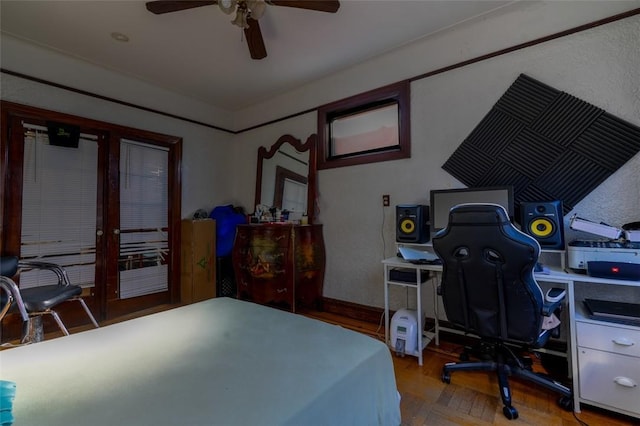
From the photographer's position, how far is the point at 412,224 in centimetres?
237

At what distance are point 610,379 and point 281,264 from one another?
2.49 meters

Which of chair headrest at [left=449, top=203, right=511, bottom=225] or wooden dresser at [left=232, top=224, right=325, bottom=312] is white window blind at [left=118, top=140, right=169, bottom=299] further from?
chair headrest at [left=449, top=203, right=511, bottom=225]

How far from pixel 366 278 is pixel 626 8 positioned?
108 inches

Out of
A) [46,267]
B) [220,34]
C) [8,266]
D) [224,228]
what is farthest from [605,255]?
[8,266]

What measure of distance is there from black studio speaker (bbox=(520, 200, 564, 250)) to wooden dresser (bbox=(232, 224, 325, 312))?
6.40 feet

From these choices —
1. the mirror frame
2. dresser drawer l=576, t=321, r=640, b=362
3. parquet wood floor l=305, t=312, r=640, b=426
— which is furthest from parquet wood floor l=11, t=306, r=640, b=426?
the mirror frame

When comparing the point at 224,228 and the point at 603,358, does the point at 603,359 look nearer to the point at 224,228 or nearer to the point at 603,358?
the point at 603,358

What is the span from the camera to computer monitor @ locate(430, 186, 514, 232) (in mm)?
2043

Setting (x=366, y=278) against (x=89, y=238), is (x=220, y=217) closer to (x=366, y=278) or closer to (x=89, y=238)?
(x=89, y=238)

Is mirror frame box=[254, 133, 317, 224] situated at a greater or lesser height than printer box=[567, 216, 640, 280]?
greater

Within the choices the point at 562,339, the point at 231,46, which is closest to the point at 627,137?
the point at 562,339

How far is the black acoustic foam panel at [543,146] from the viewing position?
6.20ft

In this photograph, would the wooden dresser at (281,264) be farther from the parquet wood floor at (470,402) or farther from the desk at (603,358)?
the desk at (603,358)

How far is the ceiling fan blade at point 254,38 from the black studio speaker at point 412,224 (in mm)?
1724
